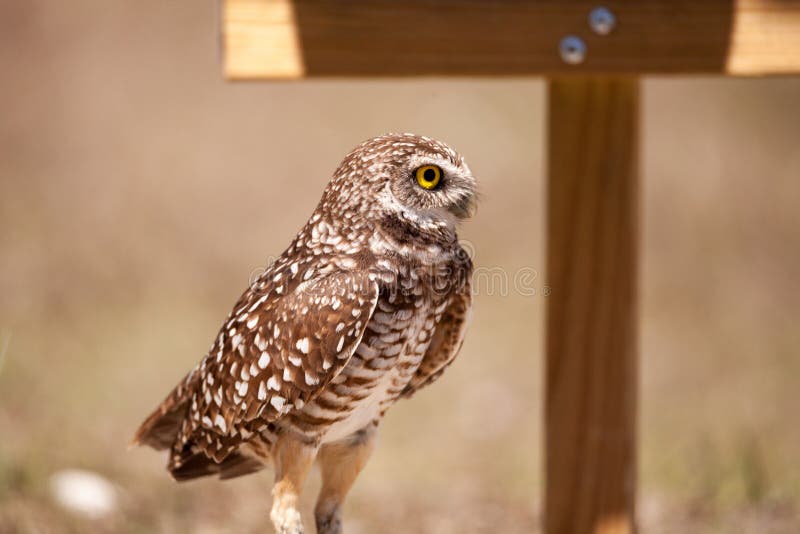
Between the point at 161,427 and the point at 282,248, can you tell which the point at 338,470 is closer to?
the point at 161,427

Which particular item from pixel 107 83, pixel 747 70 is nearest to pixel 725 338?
pixel 747 70

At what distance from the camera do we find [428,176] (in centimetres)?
164

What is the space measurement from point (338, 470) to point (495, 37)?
3.40ft

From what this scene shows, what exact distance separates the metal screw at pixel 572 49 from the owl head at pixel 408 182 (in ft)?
2.16

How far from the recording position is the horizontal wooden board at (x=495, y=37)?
2.10 metres

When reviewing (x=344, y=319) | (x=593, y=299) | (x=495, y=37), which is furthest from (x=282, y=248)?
(x=344, y=319)

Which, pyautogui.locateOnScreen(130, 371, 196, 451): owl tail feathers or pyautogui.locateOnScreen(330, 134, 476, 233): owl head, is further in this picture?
pyautogui.locateOnScreen(130, 371, 196, 451): owl tail feathers

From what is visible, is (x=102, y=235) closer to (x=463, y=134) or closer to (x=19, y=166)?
(x=19, y=166)

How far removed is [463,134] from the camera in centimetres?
423

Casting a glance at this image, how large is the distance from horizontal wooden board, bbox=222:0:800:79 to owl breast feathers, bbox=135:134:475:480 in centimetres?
45

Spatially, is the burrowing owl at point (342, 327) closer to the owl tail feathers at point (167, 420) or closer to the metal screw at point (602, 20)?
the owl tail feathers at point (167, 420)

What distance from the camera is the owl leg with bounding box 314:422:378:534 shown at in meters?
2.08

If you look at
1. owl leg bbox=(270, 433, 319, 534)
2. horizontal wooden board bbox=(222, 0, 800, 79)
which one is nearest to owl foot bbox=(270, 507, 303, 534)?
owl leg bbox=(270, 433, 319, 534)

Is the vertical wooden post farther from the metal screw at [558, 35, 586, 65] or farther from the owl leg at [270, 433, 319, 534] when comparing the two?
the owl leg at [270, 433, 319, 534]
